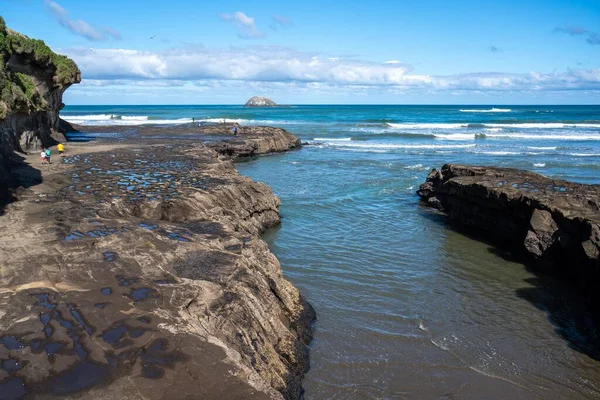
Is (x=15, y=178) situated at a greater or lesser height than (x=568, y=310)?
greater

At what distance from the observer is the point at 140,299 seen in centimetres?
817

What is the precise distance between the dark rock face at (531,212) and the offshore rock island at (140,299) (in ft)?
27.8

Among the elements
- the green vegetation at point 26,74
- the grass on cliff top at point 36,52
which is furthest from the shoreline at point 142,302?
the grass on cliff top at point 36,52

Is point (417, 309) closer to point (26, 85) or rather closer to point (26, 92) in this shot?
point (26, 92)

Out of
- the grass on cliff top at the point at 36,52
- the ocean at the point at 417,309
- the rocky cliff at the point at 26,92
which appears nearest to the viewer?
the ocean at the point at 417,309

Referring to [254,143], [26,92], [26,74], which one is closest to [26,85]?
[26,92]

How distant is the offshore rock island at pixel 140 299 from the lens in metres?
6.30

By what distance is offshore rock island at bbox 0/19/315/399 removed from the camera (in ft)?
20.7

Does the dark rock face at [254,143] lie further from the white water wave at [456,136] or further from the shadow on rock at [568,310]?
the shadow on rock at [568,310]

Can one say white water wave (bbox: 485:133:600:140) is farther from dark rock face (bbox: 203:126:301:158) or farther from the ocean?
the ocean

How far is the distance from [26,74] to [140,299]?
23.3 meters

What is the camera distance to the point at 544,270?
48.6 ft

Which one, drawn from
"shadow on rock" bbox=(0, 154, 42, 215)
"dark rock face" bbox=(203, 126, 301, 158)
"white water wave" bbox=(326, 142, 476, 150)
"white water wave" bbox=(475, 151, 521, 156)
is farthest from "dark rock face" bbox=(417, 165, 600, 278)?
"white water wave" bbox=(326, 142, 476, 150)

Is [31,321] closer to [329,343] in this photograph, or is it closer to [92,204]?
[329,343]
